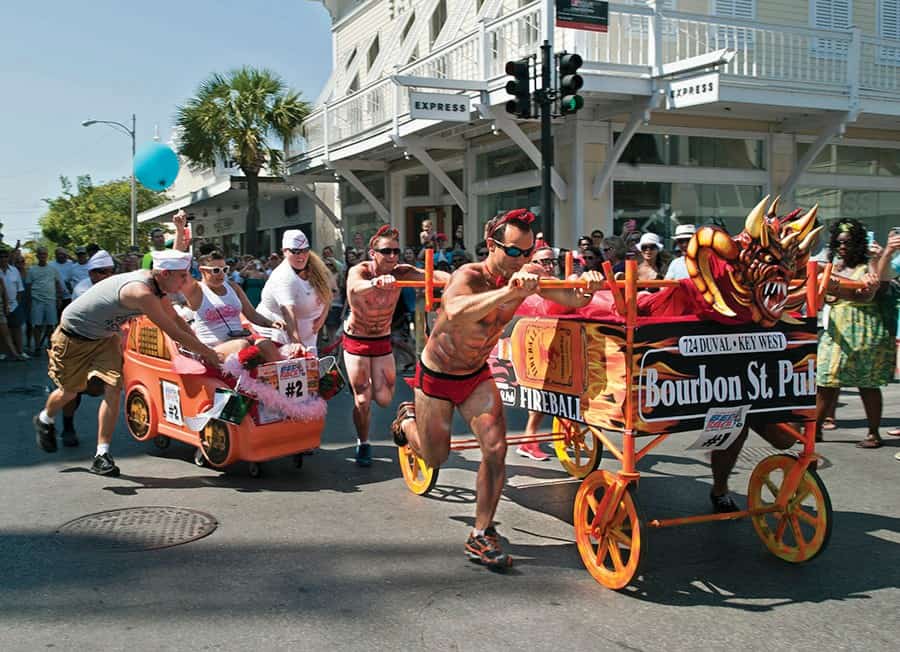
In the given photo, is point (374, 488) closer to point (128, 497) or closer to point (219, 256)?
point (128, 497)

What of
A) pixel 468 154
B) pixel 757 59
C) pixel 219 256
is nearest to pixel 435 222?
pixel 468 154

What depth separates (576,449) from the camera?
6660 millimetres

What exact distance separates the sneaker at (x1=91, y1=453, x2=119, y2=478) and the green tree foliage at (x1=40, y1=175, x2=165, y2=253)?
49146mm

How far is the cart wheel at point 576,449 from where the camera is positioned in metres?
6.59

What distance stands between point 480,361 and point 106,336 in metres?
3.53

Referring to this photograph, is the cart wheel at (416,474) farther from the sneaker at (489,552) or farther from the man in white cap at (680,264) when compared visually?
the man in white cap at (680,264)

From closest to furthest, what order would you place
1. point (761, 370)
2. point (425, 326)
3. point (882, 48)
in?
point (761, 370) → point (425, 326) → point (882, 48)

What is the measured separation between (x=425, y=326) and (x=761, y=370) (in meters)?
A: 7.47

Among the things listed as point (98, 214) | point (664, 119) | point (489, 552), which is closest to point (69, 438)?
point (489, 552)

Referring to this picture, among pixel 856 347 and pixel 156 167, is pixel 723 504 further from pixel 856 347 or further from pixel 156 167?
pixel 156 167

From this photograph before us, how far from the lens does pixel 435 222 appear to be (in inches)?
850

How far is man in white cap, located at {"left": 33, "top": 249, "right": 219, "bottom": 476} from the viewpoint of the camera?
6.16 meters

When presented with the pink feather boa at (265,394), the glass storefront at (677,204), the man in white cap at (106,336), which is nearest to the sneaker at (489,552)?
the pink feather boa at (265,394)

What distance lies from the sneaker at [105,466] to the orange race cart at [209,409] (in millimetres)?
516
